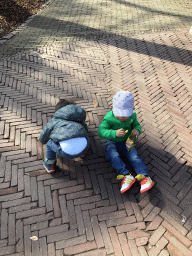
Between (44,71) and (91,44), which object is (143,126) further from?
(91,44)

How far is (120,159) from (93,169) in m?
0.41

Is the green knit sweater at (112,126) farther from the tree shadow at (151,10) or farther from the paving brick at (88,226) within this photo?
the tree shadow at (151,10)

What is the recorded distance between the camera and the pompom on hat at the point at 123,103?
2420 millimetres

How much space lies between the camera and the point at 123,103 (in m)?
2.42

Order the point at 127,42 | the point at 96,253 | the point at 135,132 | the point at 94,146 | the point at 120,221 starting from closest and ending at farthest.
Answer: the point at 96,253
the point at 120,221
the point at 135,132
the point at 94,146
the point at 127,42

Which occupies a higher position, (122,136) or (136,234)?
(122,136)

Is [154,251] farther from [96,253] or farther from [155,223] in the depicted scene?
[96,253]

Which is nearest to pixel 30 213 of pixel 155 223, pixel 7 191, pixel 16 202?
pixel 16 202

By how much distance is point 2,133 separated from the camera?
3275 millimetres

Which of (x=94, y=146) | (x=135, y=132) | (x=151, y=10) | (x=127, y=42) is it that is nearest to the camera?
(x=135, y=132)

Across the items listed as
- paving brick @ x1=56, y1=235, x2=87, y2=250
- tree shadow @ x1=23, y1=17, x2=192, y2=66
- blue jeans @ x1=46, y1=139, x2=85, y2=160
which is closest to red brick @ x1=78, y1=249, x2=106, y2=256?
paving brick @ x1=56, y1=235, x2=87, y2=250

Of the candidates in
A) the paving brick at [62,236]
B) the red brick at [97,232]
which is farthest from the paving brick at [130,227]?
the paving brick at [62,236]

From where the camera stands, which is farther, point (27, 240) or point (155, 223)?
point (155, 223)

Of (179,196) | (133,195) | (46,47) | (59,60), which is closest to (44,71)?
(59,60)
